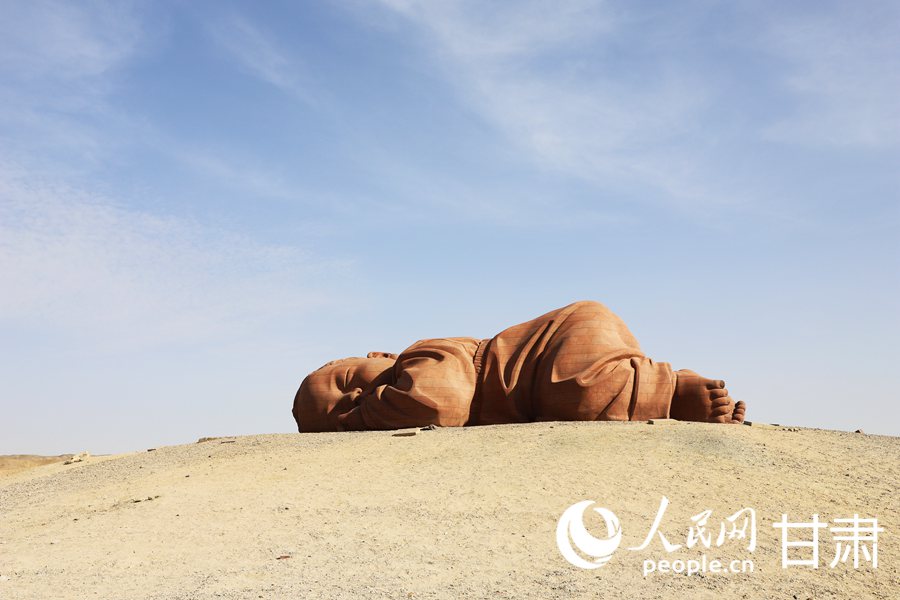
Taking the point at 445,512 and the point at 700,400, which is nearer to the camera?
the point at 445,512

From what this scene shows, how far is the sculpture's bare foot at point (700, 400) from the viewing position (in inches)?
754

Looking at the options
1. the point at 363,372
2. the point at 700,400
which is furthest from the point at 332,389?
the point at 700,400

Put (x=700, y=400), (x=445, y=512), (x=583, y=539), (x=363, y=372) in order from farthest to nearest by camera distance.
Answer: (x=363, y=372), (x=700, y=400), (x=445, y=512), (x=583, y=539)

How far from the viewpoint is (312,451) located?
17531 millimetres

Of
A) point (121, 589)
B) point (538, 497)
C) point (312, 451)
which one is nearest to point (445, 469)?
point (538, 497)

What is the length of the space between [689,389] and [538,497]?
24.2 ft

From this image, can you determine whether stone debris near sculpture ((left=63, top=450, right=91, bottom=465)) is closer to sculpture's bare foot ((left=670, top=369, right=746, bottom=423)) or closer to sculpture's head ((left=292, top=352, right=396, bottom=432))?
sculpture's head ((left=292, top=352, right=396, bottom=432))

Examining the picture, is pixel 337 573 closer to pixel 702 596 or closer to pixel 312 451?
pixel 702 596

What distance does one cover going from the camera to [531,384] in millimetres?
19375

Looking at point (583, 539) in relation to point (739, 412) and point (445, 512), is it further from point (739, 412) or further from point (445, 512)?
point (739, 412)

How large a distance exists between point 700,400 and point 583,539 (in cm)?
866

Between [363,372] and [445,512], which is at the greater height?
[363,372]

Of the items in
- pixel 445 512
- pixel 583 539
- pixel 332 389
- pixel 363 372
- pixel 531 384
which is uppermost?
pixel 363 372

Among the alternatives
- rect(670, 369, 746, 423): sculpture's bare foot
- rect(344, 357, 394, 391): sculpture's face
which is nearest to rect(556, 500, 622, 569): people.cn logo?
rect(670, 369, 746, 423): sculpture's bare foot
